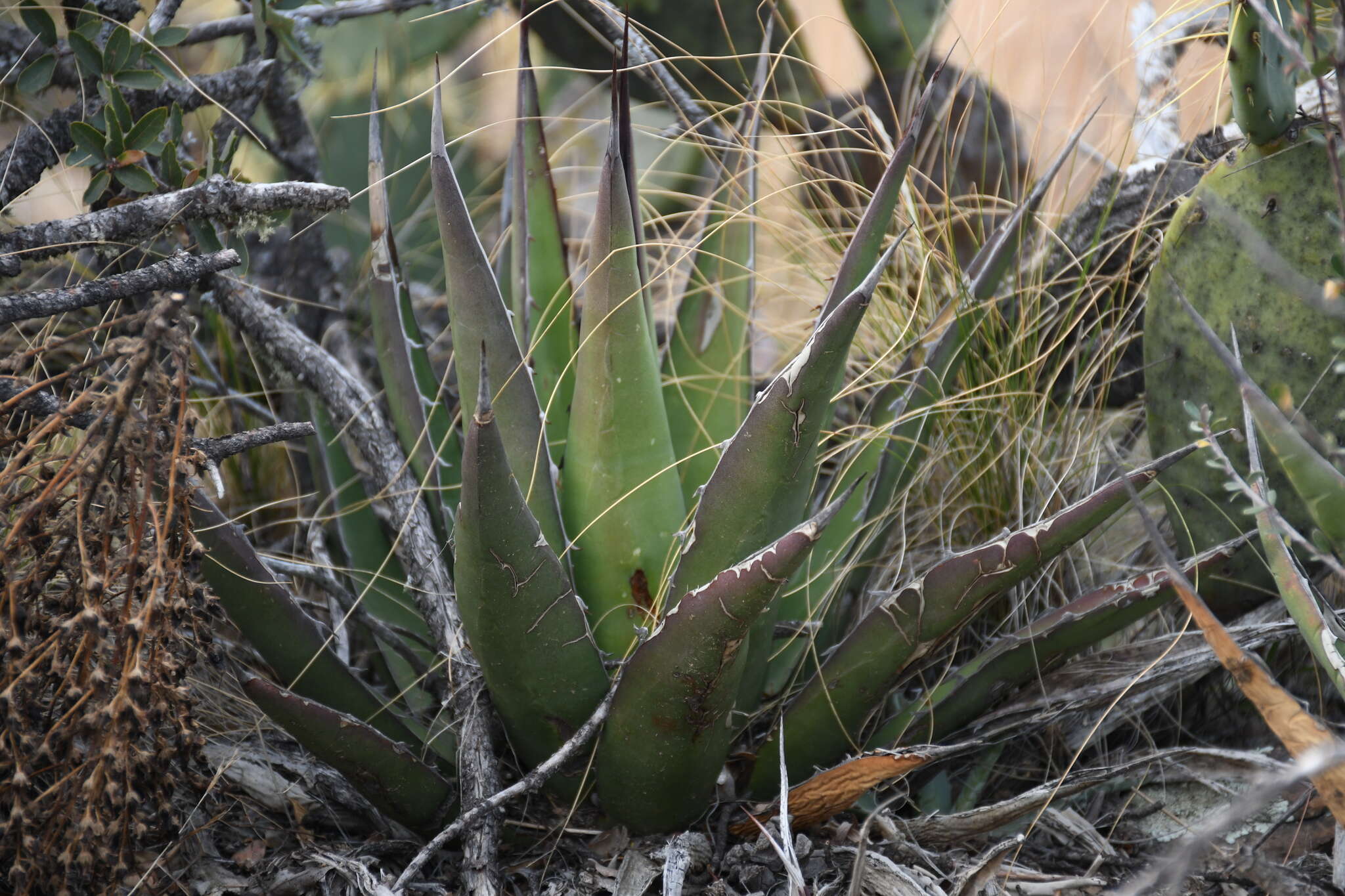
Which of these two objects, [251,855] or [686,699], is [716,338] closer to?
[686,699]

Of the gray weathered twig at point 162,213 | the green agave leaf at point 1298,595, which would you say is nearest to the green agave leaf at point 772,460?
the green agave leaf at point 1298,595

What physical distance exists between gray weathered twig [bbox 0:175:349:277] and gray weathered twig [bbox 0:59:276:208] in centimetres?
18

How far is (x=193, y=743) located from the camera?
920 mm

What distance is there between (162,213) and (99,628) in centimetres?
55

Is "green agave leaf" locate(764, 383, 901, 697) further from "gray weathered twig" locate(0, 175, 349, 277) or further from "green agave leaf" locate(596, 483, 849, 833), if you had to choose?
"gray weathered twig" locate(0, 175, 349, 277)

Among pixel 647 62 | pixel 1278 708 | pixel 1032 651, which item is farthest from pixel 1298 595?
pixel 647 62

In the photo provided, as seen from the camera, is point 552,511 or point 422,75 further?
point 422,75

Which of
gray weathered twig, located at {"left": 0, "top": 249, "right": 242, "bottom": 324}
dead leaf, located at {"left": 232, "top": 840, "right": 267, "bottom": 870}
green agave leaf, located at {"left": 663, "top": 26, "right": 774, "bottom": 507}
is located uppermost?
gray weathered twig, located at {"left": 0, "top": 249, "right": 242, "bottom": 324}

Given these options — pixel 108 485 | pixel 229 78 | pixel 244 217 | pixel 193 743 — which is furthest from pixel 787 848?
pixel 229 78

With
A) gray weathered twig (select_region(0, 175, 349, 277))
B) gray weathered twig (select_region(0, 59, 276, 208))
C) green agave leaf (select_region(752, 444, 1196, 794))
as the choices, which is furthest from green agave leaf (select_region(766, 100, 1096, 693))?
gray weathered twig (select_region(0, 59, 276, 208))

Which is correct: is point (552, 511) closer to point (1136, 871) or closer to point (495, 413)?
point (495, 413)

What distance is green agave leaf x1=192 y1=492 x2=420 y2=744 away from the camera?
983 mm

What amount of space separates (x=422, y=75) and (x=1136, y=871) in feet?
7.35

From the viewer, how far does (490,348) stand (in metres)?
1.10
